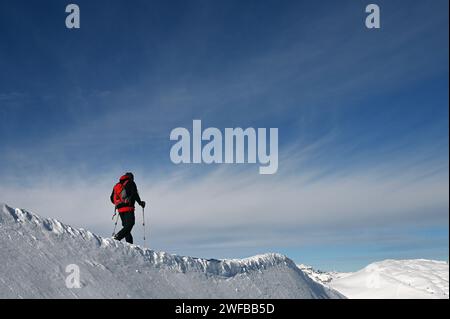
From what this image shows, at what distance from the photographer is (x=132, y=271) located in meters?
10.3

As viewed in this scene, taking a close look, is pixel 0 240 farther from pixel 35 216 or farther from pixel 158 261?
pixel 158 261

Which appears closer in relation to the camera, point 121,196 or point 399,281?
point 121,196

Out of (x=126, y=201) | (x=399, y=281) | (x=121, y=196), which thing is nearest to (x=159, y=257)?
(x=126, y=201)

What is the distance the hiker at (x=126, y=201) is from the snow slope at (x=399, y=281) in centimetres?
1725

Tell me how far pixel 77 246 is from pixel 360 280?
85.8 feet

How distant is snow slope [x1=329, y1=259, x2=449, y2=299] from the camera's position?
79.5ft

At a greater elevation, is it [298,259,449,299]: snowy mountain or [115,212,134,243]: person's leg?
[115,212,134,243]: person's leg

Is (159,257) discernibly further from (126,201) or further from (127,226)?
(126,201)

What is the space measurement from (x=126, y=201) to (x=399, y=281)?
21.9 meters

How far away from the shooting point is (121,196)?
43.5ft

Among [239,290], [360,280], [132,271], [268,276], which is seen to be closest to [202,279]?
[239,290]

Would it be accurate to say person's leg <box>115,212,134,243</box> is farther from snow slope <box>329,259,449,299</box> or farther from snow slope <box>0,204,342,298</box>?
snow slope <box>329,259,449,299</box>

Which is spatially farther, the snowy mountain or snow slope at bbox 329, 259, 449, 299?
snow slope at bbox 329, 259, 449, 299

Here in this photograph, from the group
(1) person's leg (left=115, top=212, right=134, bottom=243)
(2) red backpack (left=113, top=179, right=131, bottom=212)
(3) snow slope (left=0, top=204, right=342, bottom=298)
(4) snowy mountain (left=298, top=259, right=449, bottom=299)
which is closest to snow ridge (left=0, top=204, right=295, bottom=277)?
(3) snow slope (left=0, top=204, right=342, bottom=298)
